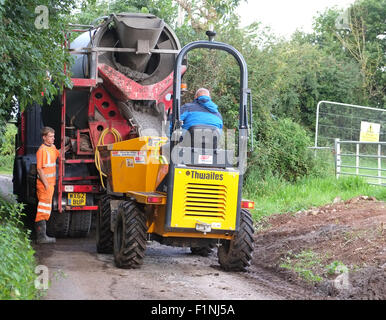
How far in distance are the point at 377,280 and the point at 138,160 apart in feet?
11.2

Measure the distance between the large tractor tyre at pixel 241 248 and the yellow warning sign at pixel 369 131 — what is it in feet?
37.6

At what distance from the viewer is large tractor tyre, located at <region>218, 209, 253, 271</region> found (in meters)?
8.37

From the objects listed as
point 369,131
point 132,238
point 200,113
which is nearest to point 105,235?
point 132,238

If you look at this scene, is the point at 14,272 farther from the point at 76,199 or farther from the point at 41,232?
the point at 76,199

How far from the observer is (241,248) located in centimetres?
836

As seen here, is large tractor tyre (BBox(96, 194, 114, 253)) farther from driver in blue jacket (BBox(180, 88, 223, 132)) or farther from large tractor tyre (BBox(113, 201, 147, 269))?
driver in blue jacket (BBox(180, 88, 223, 132))

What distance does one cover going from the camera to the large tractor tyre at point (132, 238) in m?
8.21

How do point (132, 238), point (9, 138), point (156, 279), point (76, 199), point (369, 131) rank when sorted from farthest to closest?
1. point (9, 138)
2. point (369, 131)
3. point (76, 199)
4. point (132, 238)
5. point (156, 279)

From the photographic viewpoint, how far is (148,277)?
785 centimetres

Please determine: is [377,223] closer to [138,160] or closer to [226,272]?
[226,272]

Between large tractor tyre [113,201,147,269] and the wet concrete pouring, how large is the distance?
0.64ft

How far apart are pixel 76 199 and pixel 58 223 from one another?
23.7 inches

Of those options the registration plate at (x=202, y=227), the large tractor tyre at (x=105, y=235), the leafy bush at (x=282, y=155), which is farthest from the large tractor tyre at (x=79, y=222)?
the leafy bush at (x=282, y=155)
